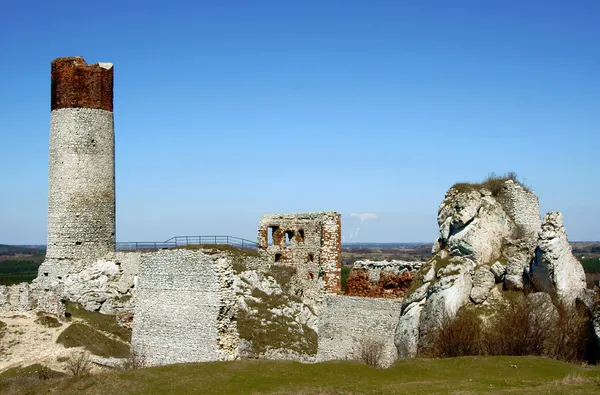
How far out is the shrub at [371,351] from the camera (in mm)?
29656

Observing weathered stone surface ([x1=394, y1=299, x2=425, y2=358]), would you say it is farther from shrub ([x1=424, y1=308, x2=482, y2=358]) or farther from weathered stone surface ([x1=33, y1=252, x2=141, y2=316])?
weathered stone surface ([x1=33, y1=252, x2=141, y2=316])

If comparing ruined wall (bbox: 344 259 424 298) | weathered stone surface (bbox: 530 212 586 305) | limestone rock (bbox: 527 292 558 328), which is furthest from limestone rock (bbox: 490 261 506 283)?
ruined wall (bbox: 344 259 424 298)

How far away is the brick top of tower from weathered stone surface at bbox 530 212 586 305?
979 inches

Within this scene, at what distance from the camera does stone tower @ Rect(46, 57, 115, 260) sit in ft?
137

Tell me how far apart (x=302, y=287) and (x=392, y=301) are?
1055cm

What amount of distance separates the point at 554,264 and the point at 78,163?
25.3 m

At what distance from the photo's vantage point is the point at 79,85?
1658 inches

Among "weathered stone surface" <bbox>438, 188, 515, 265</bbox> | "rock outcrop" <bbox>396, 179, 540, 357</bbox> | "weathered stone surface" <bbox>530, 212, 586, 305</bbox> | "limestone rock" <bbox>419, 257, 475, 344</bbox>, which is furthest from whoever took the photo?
"weathered stone surface" <bbox>438, 188, 515, 265</bbox>

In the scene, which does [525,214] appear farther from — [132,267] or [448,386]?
[132,267]

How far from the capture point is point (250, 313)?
37.0 meters

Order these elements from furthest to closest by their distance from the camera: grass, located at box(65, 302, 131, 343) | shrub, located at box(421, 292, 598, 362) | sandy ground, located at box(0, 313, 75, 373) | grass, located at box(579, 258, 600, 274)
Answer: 1. grass, located at box(579, 258, 600, 274)
2. grass, located at box(65, 302, 131, 343)
3. sandy ground, located at box(0, 313, 75, 373)
4. shrub, located at box(421, 292, 598, 362)

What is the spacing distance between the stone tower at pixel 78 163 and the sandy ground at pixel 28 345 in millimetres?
5029

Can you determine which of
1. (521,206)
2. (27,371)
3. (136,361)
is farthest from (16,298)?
(521,206)

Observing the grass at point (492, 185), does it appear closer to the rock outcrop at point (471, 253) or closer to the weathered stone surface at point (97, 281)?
the rock outcrop at point (471, 253)
